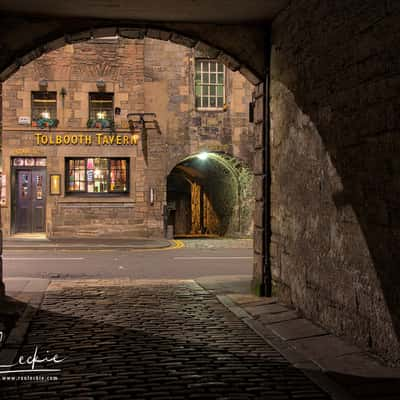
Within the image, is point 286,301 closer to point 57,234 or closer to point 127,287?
point 127,287

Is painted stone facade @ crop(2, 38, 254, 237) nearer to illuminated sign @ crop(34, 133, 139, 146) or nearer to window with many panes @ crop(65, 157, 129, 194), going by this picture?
illuminated sign @ crop(34, 133, 139, 146)

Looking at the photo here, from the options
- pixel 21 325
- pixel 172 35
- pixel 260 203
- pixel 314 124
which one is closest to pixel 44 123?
pixel 172 35

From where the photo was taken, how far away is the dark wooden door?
23.0 meters

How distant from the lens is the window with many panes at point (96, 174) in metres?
23.2

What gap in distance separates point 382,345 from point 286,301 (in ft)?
9.84

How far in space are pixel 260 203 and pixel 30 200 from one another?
14798mm

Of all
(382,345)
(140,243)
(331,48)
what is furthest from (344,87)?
(140,243)

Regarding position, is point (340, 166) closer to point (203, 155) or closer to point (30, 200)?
point (203, 155)

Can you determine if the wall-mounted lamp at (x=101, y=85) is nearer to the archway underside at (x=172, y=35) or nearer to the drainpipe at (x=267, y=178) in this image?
the archway underside at (x=172, y=35)

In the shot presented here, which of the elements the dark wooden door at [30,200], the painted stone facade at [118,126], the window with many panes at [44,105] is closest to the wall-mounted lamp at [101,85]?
the painted stone facade at [118,126]

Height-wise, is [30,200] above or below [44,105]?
below

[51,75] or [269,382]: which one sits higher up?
[51,75]

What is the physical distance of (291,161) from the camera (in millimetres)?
8750

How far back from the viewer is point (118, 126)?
75.5ft
